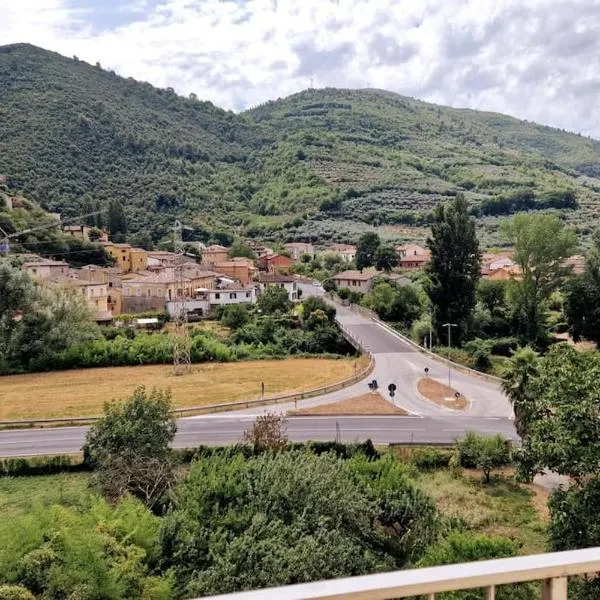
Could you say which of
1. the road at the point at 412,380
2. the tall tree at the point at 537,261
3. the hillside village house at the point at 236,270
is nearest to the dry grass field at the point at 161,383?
the road at the point at 412,380

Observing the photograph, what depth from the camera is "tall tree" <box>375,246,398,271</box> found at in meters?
76.1

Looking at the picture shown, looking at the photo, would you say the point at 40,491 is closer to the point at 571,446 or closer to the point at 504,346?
the point at 571,446

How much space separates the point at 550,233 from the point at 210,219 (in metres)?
79.2

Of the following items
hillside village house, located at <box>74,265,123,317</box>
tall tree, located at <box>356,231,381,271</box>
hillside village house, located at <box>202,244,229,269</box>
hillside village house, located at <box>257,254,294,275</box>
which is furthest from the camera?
hillside village house, located at <box>202,244,229,269</box>

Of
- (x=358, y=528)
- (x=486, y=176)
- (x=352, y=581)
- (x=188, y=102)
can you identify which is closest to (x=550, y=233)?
(x=358, y=528)

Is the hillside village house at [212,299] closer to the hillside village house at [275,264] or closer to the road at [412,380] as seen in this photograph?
the road at [412,380]

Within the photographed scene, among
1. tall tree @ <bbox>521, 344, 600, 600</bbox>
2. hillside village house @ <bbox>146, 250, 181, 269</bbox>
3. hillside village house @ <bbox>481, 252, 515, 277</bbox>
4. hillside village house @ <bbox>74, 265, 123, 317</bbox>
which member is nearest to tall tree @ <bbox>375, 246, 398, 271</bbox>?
hillside village house @ <bbox>481, 252, 515, 277</bbox>

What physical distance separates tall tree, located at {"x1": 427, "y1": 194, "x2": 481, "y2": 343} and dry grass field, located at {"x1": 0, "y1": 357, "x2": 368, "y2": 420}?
7.30 meters

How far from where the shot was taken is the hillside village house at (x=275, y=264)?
3118 inches

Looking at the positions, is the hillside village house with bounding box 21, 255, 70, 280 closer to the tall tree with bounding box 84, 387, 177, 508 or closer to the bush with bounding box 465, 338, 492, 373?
the bush with bounding box 465, 338, 492, 373

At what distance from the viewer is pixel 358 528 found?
14102 mm

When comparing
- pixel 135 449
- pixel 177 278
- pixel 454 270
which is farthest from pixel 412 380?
pixel 177 278

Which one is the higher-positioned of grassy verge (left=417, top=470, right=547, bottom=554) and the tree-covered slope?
the tree-covered slope

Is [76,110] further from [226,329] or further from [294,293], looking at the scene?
[226,329]
